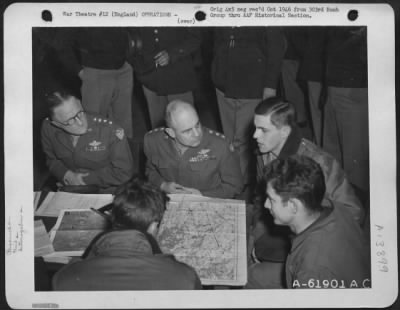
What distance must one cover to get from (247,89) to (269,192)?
0.20m

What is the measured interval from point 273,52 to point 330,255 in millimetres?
370

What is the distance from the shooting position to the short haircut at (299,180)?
3.65 feet

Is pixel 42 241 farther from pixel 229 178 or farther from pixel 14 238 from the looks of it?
pixel 229 178

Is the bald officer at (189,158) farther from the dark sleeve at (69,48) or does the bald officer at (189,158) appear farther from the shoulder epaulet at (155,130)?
the dark sleeve at (69,48)

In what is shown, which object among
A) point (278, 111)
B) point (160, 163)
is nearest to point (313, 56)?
point (278, 111)

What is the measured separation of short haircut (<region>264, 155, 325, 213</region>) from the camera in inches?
43.8

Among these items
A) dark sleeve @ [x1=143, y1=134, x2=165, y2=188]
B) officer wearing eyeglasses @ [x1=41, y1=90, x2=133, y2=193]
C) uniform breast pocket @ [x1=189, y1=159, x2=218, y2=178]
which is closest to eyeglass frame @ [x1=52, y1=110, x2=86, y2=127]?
officer wearing eyeglasses @ [x1=41, y1=90, x2=133, y2=193]

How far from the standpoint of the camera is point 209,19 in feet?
3.73

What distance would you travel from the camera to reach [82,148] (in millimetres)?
1234

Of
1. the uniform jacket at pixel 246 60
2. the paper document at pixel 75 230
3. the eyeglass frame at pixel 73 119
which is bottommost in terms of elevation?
the paper document at pixel 75 230

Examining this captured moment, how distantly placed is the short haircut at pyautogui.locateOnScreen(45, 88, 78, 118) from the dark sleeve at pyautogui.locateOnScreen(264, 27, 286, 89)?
36 cm

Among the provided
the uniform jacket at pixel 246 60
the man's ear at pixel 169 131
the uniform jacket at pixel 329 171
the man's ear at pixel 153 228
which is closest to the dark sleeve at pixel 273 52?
the uniform jacket at pixel 246 60

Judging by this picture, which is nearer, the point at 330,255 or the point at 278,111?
the point at 330,255

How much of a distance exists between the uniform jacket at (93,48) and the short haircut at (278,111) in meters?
0.27
